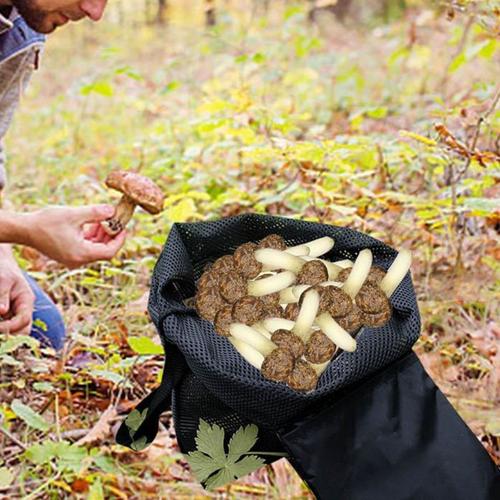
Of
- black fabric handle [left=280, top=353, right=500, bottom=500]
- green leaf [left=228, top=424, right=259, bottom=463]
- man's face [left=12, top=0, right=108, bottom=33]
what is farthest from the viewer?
man's face [left=12, top=0, right=108, bottom=33]

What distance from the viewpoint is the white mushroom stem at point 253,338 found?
1.38 meters

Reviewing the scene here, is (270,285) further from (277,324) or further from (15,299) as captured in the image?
(15,299)

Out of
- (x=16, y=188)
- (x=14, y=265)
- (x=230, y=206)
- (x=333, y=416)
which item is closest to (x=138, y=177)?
(x=14, y=265)

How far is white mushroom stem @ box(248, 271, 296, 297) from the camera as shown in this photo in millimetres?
1474

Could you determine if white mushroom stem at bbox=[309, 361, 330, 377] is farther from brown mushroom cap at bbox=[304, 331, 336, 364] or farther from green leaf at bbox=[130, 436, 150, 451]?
green leaf at bbox=[130, 436, 150, 451]

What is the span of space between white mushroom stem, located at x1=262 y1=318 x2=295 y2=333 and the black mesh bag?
3.3 inches

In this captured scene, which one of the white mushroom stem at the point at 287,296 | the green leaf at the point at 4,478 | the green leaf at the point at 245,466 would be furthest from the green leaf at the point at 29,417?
the white mushroom stem at the point at 287,296

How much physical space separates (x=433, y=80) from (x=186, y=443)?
476cm

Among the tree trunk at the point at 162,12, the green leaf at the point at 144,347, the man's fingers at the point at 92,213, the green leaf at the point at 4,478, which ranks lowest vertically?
the tree trunk at the point at 162,12

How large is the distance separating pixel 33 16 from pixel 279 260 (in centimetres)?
120

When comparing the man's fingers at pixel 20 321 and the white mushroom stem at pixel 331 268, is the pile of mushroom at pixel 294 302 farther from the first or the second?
the man's fingers at pixel 20 321

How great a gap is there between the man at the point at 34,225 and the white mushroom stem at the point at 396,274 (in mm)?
772

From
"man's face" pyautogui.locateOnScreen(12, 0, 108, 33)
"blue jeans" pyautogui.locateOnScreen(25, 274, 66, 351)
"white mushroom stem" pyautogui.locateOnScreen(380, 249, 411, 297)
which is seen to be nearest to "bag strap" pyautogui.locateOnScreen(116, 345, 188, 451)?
"white mushroom stem" pyautogui.locateOnScreen(380, 249, 411, 297)

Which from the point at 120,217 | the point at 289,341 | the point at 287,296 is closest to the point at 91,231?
the point at 120,217
